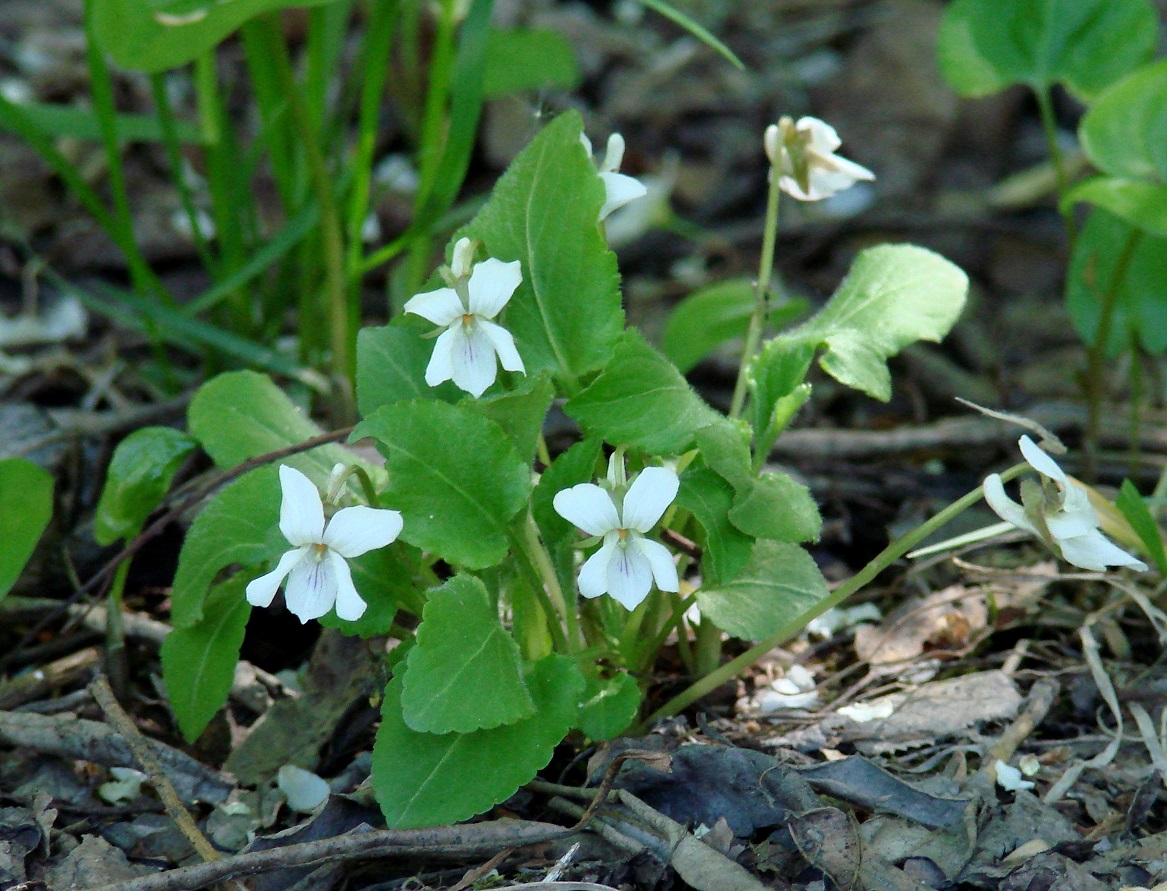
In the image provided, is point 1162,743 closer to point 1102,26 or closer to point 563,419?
point 563,419

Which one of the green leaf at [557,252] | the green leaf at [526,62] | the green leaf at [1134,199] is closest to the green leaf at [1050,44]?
the green leaf at [1134,199]

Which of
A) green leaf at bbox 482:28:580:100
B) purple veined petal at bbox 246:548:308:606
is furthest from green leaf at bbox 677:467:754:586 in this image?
green leaf at bbox 482:28:580:100

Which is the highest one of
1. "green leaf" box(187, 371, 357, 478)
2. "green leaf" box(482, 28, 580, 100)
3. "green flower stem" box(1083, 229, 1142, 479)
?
"green leaf" box(187, 371, 357, 478)

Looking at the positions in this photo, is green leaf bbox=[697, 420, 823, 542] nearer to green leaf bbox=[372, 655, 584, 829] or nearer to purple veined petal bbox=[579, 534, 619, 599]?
purple veined petal bbox=[579, 534, 619, 599]

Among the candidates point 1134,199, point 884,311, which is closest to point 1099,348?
point 1134,199

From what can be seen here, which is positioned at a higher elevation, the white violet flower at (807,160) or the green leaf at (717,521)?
the white violet flower at (807,160)

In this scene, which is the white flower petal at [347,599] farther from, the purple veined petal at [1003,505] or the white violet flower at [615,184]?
the purple veined petal at [1003,505]
